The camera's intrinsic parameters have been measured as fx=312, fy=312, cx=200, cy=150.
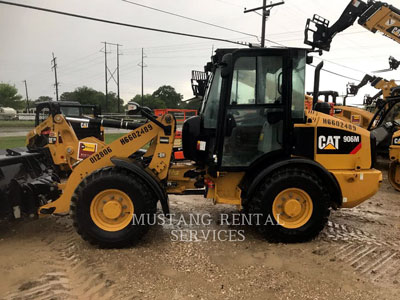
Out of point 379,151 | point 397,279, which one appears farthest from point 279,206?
point 379,151

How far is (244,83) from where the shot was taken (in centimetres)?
384

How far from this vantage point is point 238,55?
12.4 ft

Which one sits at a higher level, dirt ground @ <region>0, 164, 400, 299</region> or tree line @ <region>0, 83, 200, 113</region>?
tree line @ <region>0, 83, 200, 113</region>

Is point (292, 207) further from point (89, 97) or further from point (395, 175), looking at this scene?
point (89, 97)

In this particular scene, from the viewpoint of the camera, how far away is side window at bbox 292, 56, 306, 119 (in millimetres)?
3918

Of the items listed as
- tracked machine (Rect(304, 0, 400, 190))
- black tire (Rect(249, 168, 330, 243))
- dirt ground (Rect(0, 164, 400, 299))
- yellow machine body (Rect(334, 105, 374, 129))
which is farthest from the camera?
yellow machine body (Rect(334, 105, 374, 129))

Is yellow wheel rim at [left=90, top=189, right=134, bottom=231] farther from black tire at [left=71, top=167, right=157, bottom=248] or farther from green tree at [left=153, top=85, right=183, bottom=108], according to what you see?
green tree at [left=153, top=85, right=183, bottom=108]

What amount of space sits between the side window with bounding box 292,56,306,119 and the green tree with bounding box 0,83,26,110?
66.9 m

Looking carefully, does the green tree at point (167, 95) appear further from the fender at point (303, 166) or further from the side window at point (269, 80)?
the fender at point (303, 166)

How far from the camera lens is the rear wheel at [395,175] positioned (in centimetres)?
695

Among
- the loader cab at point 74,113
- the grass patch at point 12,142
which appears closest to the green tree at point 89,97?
the grass patch at point 12,142

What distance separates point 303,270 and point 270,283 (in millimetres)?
471

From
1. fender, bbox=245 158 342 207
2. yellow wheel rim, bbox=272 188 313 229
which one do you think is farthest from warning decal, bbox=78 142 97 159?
yellow wheel rim, bbox=272 188 313 229

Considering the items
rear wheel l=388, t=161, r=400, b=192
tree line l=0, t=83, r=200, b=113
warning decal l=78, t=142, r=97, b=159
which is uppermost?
tree line l=0, t=83, r=200, b=113
